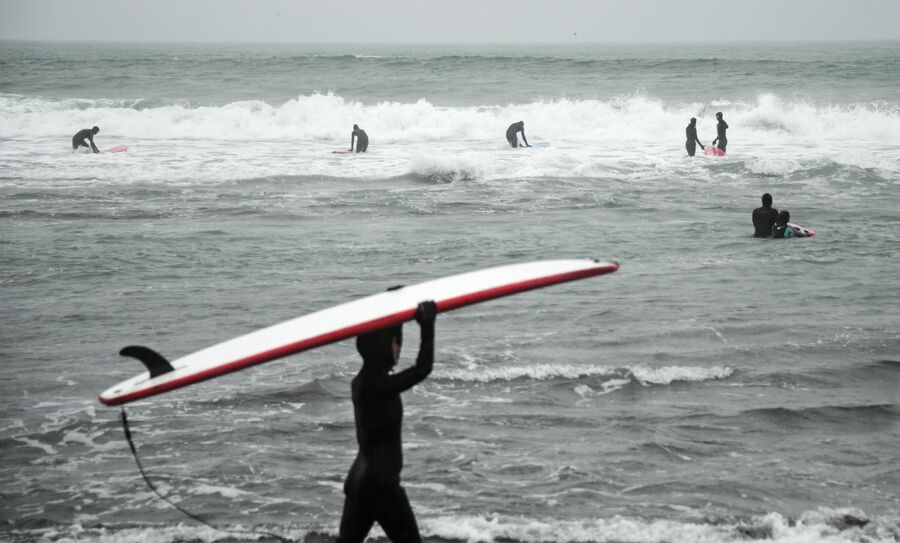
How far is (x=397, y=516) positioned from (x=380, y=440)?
0.33m

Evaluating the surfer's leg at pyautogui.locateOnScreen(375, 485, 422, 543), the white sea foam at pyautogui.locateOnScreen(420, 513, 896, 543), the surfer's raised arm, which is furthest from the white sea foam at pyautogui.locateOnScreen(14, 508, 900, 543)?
the surfer's raised arm

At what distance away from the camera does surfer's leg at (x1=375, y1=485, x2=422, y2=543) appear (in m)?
4.09

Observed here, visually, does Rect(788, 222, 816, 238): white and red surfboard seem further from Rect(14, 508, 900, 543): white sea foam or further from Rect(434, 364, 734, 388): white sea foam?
Rect(14, 508, 900, 543): white sea foam

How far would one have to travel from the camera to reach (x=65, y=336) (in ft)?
31.1

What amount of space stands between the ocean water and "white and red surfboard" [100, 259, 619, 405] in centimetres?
152

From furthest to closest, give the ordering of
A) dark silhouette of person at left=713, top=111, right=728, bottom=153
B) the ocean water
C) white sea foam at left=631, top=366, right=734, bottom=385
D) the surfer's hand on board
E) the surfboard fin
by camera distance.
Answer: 1. dark silhouette of person at left=713, top=111, right=728, bottom=153
2. white sea foam at left=631, top=366, right=734, bottom=385
3. the ocean water
4. the surfboard fin
5. the surfer's hand on board

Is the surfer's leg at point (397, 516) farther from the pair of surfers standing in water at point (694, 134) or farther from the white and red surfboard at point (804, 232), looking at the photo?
the pair of surfers standing in water at point (694, 134)

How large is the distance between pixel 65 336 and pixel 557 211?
1013cm

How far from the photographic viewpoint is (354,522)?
4.13 m

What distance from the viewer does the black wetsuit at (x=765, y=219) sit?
14195 mm

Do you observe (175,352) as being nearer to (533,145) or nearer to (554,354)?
(554,354)

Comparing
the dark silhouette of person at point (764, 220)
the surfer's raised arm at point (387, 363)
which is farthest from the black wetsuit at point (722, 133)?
the surfer's raised arm at point (387, 363)

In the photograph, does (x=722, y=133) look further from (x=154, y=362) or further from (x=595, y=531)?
(x=154, y=362)

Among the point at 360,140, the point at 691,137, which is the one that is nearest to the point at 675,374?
the point at 691,137
